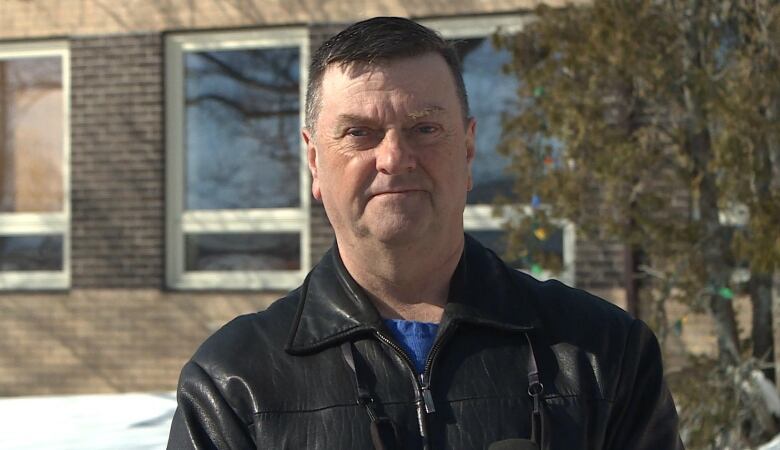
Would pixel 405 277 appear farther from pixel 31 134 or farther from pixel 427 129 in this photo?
pixel 31 134

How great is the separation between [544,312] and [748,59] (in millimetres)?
3588

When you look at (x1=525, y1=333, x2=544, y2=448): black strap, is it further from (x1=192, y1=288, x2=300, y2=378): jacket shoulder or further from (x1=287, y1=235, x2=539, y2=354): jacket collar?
(x1=192, y1=288, x2=300, y2=378): jacket shoulder

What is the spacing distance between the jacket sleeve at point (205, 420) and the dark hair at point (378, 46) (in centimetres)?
44

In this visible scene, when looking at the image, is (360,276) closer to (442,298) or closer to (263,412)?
(442,298)

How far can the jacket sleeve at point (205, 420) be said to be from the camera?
1.62 metres

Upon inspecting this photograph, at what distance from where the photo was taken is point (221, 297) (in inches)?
336

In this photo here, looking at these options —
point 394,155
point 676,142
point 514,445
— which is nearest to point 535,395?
point 514,445

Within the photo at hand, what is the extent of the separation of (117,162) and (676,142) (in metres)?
4.93

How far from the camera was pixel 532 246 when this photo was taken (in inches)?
235

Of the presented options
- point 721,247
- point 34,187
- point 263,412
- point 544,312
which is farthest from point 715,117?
point 34,187

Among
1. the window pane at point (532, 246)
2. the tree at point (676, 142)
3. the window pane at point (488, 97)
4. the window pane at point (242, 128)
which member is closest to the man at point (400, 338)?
the tree at point (676, 142)

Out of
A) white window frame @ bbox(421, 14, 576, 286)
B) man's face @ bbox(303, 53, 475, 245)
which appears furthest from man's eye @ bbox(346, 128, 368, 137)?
white window frame @ bbox(421, 14, 576, 286)

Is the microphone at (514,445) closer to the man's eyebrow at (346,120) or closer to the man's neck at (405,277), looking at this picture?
the man's neck at (405,277)

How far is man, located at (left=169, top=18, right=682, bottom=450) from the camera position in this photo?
1609 millimetres
